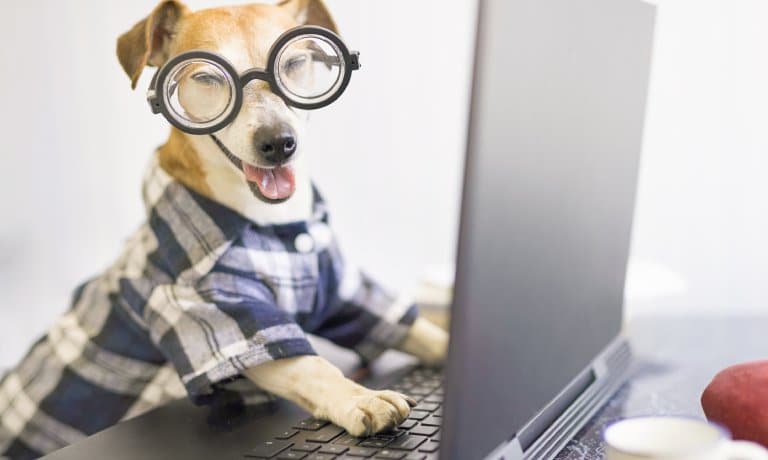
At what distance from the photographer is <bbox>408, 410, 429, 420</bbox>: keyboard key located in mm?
838

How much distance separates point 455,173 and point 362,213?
208 mm

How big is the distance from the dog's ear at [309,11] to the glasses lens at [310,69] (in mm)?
111

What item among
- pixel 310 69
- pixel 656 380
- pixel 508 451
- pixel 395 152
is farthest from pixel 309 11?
pixel 395 152

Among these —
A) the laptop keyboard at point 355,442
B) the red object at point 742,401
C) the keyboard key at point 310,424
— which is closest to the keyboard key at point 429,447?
the laptop keyboard at point 355,442

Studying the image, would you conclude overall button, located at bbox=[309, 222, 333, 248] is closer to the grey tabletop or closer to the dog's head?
the dog's head

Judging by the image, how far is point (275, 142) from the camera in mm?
819

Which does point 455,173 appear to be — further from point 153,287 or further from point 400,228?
point 153,287

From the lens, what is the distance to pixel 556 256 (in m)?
0.77

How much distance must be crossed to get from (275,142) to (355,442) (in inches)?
10.3

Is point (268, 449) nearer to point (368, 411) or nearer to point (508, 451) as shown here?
point (368, 411)

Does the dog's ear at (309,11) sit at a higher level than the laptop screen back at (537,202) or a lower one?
higher

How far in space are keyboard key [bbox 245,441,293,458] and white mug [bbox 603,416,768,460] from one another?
0.27 m

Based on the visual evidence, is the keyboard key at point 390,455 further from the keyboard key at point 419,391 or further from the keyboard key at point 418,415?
the keyboard key at point 419,391

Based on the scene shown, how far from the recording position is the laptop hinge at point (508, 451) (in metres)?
0.69
